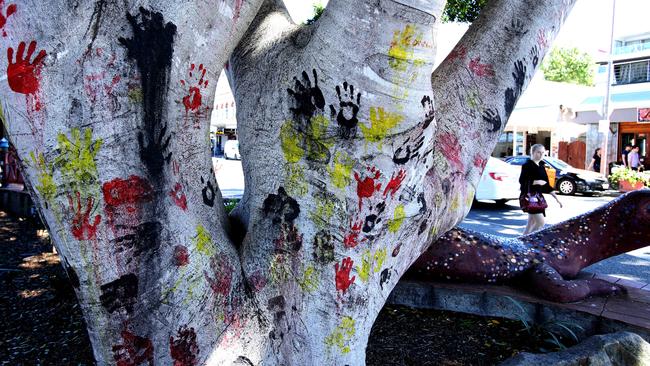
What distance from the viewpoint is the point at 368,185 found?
77.4 inches

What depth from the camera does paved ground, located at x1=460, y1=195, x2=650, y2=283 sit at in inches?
258

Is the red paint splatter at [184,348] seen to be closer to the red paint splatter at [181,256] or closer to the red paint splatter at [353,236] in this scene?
the red paint splatter at [181,256]

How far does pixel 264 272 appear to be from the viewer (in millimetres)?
2107

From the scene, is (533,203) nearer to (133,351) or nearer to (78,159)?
(133,351)

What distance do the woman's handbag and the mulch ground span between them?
3450mm

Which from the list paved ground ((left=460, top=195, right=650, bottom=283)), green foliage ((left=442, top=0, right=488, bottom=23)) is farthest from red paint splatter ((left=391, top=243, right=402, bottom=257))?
green foliage ((left=442, top=0, right=488, bottom=23))

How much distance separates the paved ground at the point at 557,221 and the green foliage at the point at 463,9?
3.73 m

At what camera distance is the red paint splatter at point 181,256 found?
75.2 inches

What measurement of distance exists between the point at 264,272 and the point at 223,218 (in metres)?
0.36

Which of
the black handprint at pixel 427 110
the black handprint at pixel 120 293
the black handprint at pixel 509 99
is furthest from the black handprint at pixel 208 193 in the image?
the black handprint at pixel 509 99

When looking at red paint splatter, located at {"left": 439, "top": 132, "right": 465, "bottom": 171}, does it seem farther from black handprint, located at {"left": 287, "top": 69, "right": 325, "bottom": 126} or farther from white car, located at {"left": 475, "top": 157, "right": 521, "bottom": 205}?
white car, located at {"left": 475, "top": 157, "right": 521, "bottom": 205}

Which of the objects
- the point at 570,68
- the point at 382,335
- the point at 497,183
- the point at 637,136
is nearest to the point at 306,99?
the point at 382,335

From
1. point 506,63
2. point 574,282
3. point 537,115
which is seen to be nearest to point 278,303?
point 506,63

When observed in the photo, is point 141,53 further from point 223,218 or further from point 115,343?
point 115,343
